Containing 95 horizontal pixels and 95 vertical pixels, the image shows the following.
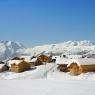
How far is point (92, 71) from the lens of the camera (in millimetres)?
53750

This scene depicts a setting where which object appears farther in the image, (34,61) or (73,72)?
(34,61)

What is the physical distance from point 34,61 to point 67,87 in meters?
68.7

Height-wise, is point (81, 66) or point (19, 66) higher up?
point (19, 66)

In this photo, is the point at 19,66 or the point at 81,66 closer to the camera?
the point at 81,66

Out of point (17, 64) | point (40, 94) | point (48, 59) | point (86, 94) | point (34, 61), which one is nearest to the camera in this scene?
point (86, 94)

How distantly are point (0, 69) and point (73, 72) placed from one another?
862 inches

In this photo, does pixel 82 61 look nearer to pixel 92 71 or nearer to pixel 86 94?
pixel 92 71

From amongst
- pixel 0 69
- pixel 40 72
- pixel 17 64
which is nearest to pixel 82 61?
pixel 40 72

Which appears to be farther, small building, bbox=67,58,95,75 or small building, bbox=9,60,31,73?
small building, bbox=9,60,31,73

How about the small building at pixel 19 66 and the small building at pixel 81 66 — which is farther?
the small building at pixel 19 66

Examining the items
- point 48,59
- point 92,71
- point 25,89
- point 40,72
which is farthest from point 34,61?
point 25,89

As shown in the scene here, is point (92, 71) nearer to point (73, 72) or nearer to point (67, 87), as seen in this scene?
point (73, 72)

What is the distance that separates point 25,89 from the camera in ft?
46.2

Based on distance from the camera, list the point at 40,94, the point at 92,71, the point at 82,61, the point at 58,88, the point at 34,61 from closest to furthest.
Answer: the point at 40,94 → the point at 58,88 → the point at 92,71 → the point at 82,61 → the point at 34,61
